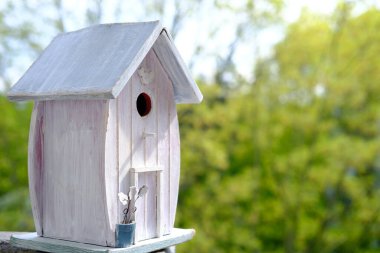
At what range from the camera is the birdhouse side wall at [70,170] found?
2.00 metres

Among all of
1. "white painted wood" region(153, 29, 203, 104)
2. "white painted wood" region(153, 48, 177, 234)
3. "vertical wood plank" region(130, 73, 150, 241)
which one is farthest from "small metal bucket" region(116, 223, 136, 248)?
"white painted wood" region(153, 29, 203, 104)

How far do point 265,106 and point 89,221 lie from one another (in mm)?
6453

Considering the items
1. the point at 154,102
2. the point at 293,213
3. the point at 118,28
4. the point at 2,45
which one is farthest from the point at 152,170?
the point at 293,213

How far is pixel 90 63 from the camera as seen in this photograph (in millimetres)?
2080

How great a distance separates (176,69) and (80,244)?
33.8 inches

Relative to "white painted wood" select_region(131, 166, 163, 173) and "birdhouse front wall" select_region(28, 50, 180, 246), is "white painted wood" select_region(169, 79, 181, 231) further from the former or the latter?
"white painted wood" select_region(131, 166, 163, 173)

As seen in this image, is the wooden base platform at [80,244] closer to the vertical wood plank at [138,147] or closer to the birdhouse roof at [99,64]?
the vertical wood plank at [138,147]

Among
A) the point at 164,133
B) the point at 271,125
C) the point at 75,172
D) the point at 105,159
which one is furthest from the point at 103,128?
the point at 271,125

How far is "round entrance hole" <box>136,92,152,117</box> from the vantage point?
2223 millimetres

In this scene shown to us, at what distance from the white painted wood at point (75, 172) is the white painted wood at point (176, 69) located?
0.39 m

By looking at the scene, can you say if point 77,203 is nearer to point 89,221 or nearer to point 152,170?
point 89,221

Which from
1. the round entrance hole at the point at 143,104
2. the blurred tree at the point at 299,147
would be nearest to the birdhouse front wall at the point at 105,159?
the round entrance hole at the point at 143,104

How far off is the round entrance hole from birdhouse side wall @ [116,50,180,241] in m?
0.01

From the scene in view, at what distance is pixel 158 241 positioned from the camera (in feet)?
7.15
